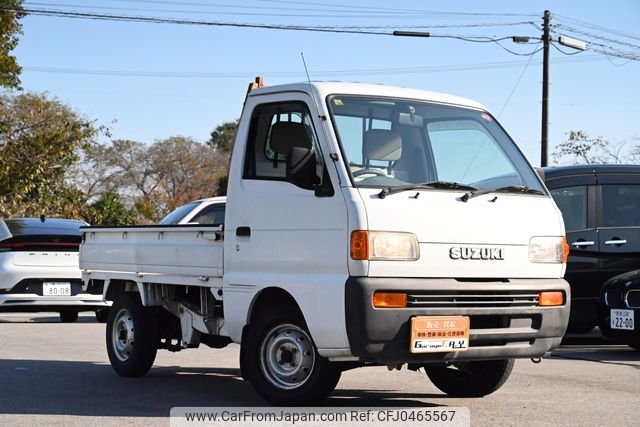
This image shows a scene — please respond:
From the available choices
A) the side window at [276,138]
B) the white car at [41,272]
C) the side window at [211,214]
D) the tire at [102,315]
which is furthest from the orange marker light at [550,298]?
the tire at [102,315]

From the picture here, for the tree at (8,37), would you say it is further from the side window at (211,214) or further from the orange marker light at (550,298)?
the orange marker light at (550,298)

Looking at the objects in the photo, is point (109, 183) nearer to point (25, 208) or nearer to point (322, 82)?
point (25, 208)

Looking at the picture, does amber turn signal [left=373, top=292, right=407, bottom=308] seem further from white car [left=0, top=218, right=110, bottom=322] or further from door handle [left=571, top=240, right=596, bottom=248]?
white car [left=0, top=218, right=110, bottom=322]

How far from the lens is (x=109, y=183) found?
62.0 metres

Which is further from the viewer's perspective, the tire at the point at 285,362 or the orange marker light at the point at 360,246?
the tire at the point at 285,362

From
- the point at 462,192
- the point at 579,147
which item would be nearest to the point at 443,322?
the point at 462,192

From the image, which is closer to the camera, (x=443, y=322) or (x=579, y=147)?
(x=443, y=322)

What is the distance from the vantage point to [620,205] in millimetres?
12211

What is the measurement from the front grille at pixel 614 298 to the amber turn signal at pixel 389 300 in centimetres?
493

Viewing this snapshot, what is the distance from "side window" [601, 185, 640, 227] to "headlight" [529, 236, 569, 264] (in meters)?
4.65

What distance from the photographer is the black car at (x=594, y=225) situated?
39.3 ft

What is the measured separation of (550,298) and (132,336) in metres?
3.77

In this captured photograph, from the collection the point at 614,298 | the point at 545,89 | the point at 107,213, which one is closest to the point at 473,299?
the point at 614,298

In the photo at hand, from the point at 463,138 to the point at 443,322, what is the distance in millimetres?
1719
